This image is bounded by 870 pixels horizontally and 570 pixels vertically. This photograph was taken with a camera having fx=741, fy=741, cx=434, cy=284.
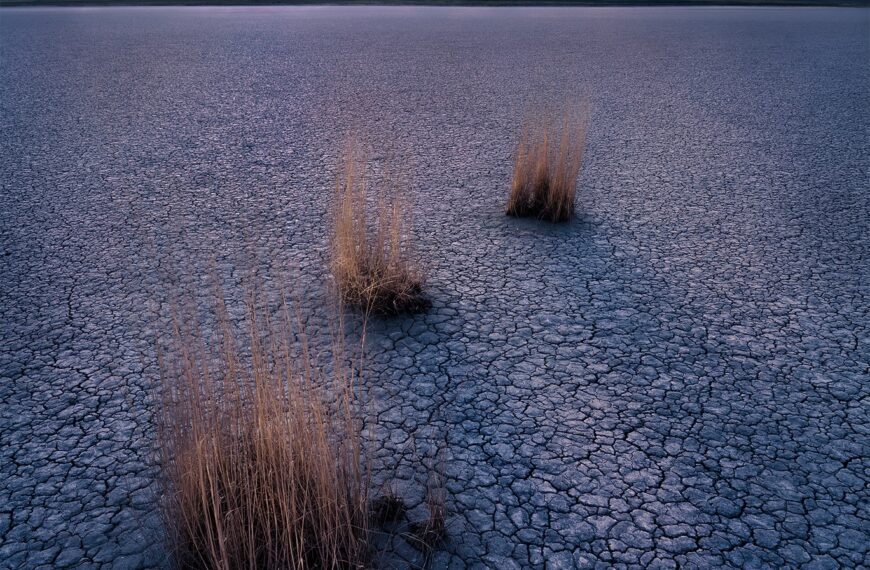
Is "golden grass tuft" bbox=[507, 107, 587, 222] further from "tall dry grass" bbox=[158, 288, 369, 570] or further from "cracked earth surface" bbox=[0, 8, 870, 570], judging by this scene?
"tall dry grass" bbox=[158, 288, 369, 570]

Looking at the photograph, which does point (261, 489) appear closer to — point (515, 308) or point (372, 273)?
point (372, 273)

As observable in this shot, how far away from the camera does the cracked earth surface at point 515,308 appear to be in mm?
2225

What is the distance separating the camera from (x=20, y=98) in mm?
8172

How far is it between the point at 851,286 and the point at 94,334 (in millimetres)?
3589

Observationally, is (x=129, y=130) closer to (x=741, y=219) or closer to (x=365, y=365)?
(x=365, y=365)

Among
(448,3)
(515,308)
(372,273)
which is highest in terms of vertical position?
(372,273)

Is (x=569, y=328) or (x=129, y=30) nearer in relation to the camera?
(x=569, y=328)

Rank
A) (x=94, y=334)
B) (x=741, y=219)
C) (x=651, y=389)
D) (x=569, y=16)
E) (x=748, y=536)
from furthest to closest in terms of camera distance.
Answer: (x=569, y=16) → (x=741, y=219) → (x=94, y=334) → (x=651, y=389) → (x=748, y=536)

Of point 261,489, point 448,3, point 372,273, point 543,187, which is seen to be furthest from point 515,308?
point 448,3

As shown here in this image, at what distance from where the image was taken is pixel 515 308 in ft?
11.4

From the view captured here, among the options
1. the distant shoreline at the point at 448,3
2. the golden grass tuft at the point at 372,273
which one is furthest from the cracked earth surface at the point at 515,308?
the distant shoreline at the point at 448,3

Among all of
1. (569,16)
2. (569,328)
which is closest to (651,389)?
(569,328)

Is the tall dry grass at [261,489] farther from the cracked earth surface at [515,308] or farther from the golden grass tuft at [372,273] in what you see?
the golden grass tuft at [372,273]

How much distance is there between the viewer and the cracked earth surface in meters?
2.22
